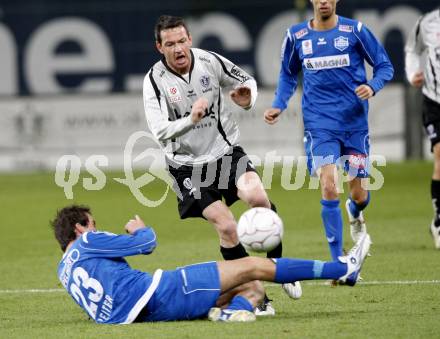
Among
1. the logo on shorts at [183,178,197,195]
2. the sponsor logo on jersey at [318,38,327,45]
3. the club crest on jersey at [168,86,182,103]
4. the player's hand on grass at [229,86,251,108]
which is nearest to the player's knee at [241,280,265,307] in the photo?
the logo on shorts at [183,178,197,195]

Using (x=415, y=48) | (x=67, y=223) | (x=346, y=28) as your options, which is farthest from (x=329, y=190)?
(x=415, y=48)

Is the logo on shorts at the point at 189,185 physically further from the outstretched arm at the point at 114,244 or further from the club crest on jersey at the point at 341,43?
the club crest on jersey at the point at 341,43

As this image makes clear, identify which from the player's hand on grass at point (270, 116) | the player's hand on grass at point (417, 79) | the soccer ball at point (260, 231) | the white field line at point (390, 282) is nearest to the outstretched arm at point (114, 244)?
the soccer ball at point (260, 231)

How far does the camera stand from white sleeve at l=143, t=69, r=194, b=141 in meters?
8.45

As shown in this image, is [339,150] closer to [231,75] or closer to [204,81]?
[231,75]

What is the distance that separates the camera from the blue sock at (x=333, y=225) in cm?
978

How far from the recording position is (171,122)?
8.58 meters

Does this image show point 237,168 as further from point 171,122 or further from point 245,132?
point 245,132

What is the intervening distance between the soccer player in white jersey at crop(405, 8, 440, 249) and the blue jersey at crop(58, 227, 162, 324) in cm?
545

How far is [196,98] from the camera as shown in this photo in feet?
30.0

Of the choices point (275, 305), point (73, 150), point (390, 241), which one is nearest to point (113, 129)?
point (73, 150)

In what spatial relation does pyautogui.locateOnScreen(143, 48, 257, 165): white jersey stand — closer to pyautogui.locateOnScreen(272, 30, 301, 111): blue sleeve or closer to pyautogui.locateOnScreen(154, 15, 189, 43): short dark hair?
pyautogui.locateOnScreen(154, 15, 189, 43): short dark hair

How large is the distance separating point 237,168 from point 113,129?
17156 millimetres

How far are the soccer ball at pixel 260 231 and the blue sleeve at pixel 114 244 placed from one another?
705mm
